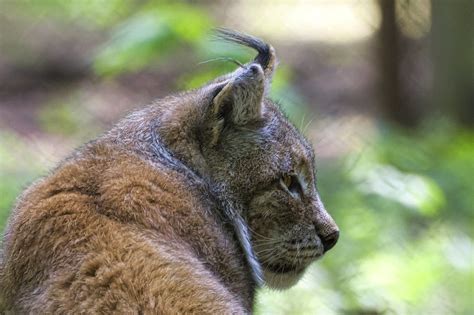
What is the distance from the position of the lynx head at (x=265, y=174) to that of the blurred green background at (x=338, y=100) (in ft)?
2.52

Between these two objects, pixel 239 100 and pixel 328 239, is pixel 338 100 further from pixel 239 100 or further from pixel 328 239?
pixel 239 100

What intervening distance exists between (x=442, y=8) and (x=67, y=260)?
283 inches

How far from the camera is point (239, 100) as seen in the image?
3.09 metres

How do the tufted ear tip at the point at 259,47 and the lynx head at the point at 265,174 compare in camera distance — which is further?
the tufted ear tip at the point at 259,47

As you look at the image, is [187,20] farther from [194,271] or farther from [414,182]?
[194,271]

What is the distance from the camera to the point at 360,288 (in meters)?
5.28

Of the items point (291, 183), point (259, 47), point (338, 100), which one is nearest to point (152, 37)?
point (259, 47)

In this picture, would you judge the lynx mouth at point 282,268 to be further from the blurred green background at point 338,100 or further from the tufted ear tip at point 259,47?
the blurred green background at point 338,100

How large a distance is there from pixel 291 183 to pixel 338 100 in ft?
24.2

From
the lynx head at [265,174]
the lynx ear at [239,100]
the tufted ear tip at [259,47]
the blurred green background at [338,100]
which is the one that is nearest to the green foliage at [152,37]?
the blurred green background at [338,100]

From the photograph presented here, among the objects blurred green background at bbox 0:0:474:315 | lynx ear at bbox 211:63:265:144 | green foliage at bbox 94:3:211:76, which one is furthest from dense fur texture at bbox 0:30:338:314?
green foliage at bbox 94:3:211:76

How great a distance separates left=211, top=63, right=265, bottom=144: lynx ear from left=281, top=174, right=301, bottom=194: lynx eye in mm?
221

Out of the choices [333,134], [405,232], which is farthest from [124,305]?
[333,134]

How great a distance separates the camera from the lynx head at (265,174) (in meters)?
3.11
